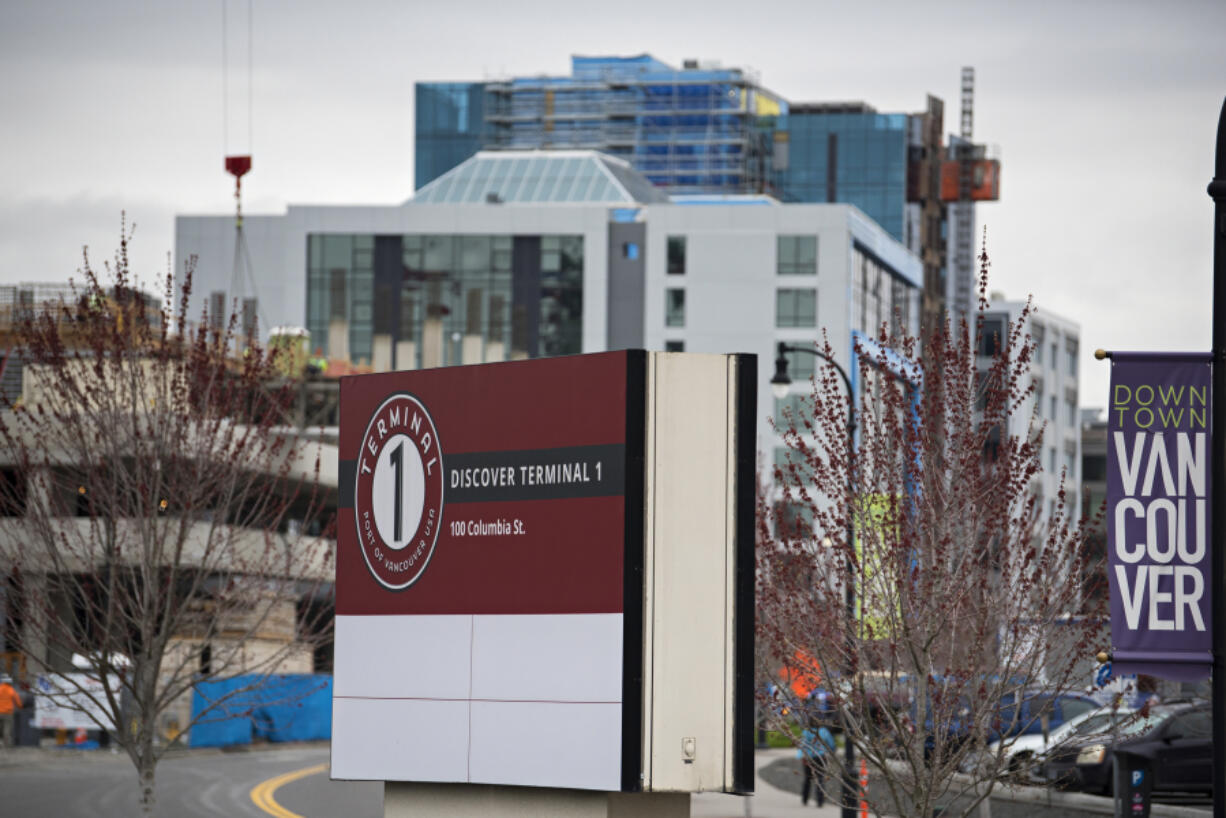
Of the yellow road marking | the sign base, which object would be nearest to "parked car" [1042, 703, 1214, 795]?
the yellow road marking

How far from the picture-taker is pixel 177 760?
4294cm

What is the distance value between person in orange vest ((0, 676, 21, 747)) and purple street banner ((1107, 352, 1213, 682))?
121ft

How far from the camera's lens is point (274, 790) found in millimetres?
34469

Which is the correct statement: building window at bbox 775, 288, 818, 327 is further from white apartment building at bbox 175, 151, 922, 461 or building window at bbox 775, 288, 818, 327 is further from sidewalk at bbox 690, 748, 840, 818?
sidewalk at bbox 690, 748, 840, 818

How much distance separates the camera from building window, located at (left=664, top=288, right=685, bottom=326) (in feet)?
341

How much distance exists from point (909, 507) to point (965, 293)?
464 ft

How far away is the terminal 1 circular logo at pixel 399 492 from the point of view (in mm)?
13414

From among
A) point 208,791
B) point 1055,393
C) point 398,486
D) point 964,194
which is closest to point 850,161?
point 964,194

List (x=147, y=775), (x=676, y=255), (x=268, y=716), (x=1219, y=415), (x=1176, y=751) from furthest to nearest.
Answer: (x=676, y=255), (x=268, y=716), (x=1176, y=751), (x=147, y=775), (x=1219, y=415)

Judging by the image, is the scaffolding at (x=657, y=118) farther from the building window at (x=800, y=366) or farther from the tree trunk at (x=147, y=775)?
the tree trunk at (x=147, y=775)

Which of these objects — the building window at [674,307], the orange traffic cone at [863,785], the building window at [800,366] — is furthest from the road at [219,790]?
the building window at [674,307]

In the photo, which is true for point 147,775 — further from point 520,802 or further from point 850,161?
point 850,161

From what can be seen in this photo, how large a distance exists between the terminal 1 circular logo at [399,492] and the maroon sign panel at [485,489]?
0.04ft

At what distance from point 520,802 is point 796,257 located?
305ft
